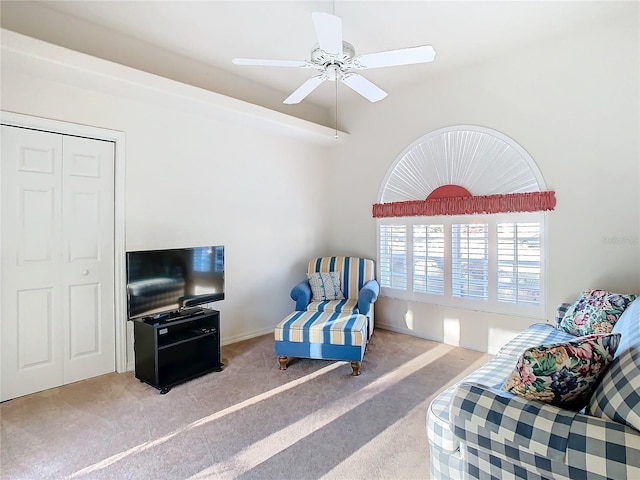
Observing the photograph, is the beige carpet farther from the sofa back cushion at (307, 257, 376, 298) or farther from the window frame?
the sofa back cushion at (307, 257, 376, 298)

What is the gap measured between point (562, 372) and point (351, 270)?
2.99m

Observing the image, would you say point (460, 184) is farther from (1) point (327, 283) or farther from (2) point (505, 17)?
(1) point (327, 283)

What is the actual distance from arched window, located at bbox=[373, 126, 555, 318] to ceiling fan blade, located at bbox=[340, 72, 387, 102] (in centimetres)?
134

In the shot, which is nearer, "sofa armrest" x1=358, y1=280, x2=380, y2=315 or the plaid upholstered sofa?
the plaid upholstered sofa

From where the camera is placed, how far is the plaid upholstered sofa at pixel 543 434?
108 centimetres

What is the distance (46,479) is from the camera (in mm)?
1807

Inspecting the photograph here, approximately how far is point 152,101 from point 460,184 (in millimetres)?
3193

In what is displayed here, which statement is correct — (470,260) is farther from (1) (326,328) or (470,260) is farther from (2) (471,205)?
(1) (326,328)

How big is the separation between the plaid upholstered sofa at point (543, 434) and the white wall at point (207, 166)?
288cm

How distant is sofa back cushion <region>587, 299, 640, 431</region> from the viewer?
3.65 ft

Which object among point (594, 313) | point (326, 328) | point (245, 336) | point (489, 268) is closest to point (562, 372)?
point (594, 313)

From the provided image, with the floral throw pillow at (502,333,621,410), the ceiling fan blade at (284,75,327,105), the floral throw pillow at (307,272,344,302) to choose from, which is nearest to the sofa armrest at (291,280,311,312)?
the floral throw pillow at (307,272,344,302)

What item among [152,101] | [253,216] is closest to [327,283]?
[253,216]

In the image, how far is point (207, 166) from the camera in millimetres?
3711
